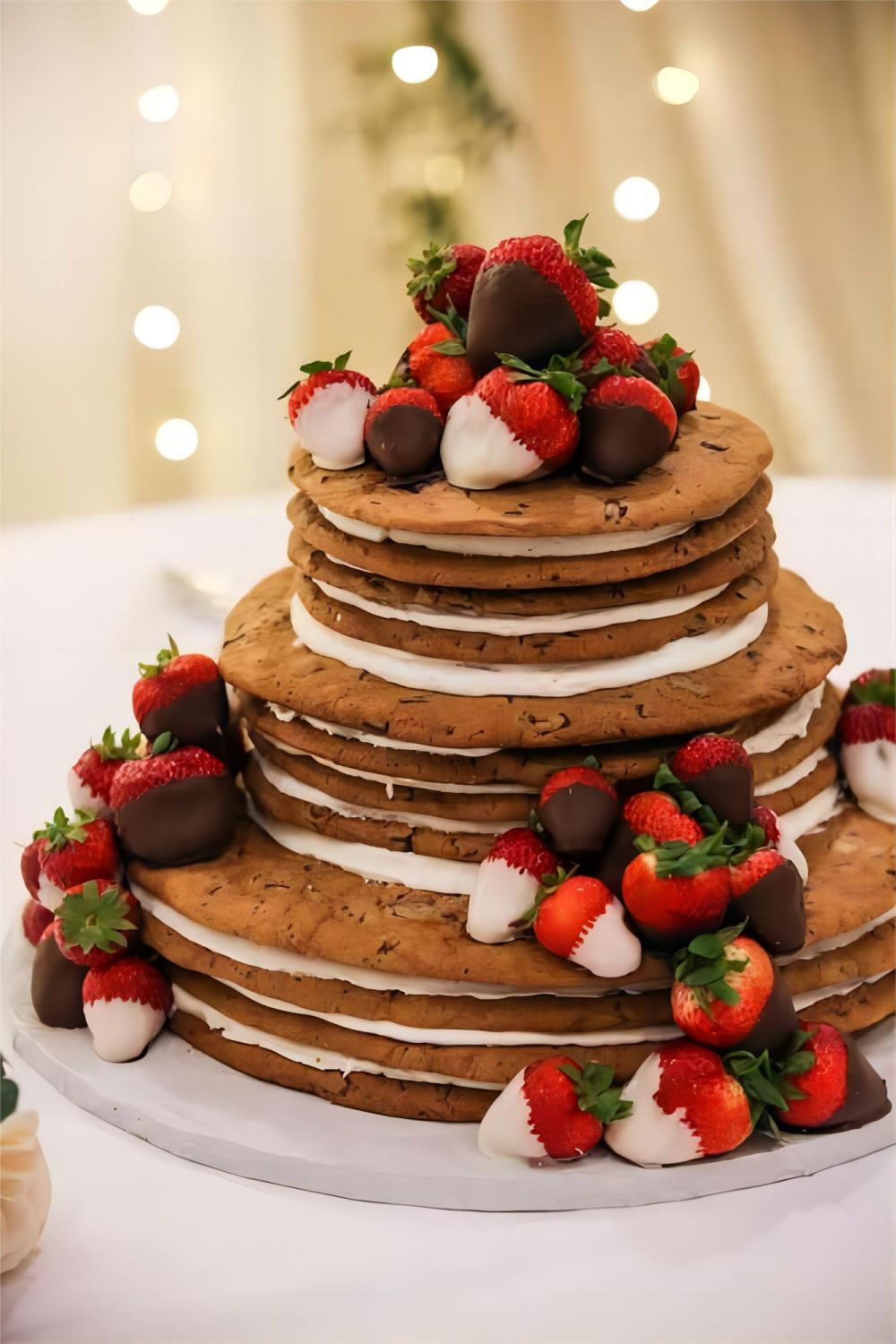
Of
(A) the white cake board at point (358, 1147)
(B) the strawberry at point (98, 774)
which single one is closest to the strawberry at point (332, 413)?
(B) the strawberry at point (98, 774)

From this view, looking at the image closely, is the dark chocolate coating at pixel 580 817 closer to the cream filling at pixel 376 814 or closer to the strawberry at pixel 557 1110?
the cream filling at pixel 376 814

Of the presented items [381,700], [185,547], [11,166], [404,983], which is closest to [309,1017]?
[404,983]

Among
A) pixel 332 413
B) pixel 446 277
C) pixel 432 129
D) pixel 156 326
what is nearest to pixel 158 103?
pixel 156 326

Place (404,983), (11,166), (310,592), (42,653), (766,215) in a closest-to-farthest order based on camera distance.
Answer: (404,983) < (310,592) < (42,653) < (11,166) < (766,215)

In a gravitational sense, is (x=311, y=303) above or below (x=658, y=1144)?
above

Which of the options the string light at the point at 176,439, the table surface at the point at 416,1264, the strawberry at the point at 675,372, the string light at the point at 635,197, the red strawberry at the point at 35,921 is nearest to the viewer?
the table surface at the point at 416,1264

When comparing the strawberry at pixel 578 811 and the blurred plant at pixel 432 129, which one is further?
the blurred plant at pixel 432 129

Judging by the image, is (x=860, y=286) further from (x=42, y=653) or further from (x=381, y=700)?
(x=381, y=700)
